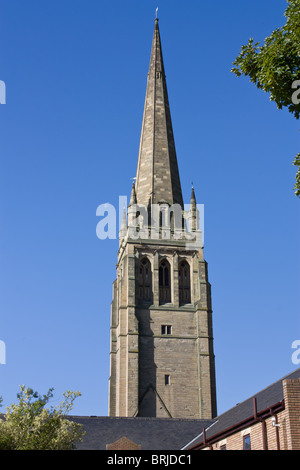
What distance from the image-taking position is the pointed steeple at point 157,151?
68938 millimetres

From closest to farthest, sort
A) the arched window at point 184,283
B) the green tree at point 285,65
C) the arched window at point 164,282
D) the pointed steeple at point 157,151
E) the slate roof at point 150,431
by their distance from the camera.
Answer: the green tree at point 285,65 < the slate roof at point 150,431 < the arched window at point 164,282 < the arched window at point 184,283 < the pointed steeple at point 157,151

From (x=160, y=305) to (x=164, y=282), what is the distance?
2.55m

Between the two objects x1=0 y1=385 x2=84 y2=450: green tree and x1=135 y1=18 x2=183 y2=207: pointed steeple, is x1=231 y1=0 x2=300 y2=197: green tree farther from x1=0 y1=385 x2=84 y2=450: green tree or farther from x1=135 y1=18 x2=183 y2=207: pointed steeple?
x1=135 y1=18 x2=183 y2=207: pointed steeple

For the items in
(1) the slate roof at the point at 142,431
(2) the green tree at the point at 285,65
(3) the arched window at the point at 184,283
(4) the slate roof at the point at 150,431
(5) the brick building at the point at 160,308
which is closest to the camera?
(2) the green tree at the point at 285,65

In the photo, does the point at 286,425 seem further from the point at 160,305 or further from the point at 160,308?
the point at 160,305

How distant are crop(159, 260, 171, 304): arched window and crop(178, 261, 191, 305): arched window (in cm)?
102

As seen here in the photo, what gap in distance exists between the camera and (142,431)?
1796 inches

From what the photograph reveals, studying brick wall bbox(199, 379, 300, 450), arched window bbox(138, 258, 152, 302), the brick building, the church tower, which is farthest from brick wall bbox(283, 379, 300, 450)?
arched window bbox(138, 258, 152, 302)

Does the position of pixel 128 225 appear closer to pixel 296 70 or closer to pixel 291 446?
pixel 291 446

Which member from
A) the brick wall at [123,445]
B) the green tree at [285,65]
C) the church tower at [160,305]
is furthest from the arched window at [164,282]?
the green tree at [285,65]

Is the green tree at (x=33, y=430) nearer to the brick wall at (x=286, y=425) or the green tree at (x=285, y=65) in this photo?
the brick wall at (x=286, y=425)

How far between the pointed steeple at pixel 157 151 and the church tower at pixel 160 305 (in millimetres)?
115
